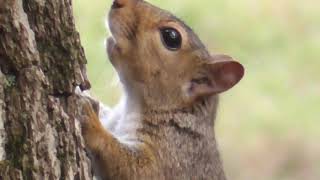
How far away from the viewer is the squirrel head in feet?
10.9

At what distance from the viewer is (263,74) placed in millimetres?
6684

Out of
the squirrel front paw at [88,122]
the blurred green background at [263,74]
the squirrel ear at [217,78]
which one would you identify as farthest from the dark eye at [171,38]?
the blurred green background at [263,74]

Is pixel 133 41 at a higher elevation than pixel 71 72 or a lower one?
higher

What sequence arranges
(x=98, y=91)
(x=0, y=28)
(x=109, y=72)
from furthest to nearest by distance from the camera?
(x=98, y=91)
(x=109, y=72)
(x=0, y=28)

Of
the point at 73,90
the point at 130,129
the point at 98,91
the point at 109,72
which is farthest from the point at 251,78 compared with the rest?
the point at 73,90

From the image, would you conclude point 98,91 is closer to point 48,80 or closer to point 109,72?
point 109,72

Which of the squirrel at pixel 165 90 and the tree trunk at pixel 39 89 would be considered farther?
the squirrel at pixel 165 90

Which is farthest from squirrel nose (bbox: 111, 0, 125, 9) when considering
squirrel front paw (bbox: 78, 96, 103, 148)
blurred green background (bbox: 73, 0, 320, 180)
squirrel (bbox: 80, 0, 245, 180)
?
blurred green background (bbox: 73, 0, 320, 180)

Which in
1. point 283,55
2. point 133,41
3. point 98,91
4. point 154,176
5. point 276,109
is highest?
point 283,55

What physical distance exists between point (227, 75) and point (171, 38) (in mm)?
215

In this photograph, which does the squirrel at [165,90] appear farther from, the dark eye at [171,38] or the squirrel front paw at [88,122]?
the squirrel front paw at [88,122]

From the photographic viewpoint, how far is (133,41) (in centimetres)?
334

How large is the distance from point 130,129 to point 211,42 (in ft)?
11.4

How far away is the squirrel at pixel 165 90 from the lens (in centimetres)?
321
